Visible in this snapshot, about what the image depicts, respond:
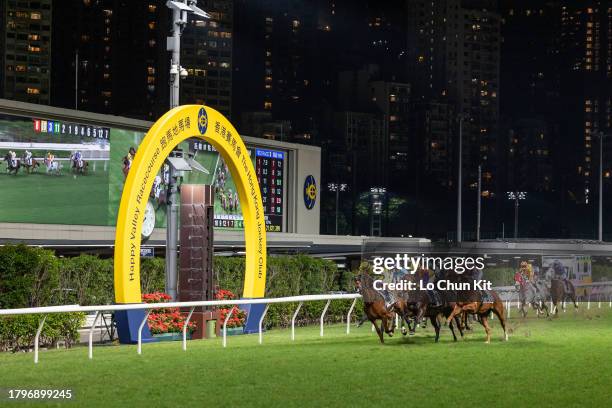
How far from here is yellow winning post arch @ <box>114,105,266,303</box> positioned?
50.4 feet

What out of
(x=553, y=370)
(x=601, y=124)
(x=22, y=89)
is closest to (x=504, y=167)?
(x=601, y=124)

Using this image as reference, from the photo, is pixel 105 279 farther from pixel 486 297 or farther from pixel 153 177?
pixel 486 297

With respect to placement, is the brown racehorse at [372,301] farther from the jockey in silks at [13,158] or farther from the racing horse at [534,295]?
the jockey in silks at [13,158]

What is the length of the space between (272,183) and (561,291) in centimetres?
1375

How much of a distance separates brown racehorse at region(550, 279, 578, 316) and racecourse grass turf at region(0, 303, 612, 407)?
15.9ft

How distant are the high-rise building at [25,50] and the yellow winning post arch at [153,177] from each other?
12265cm

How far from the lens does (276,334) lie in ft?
58.7

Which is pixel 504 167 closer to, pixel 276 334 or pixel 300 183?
pixel 300 183

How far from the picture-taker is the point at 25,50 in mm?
144875

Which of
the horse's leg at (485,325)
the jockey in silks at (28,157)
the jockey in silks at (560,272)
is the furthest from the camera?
the jockey in silks at (28,157)

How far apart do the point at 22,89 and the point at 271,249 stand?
115 metres

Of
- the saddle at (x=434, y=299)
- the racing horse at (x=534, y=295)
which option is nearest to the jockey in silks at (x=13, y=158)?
the racing horse at (x=534, y=295)

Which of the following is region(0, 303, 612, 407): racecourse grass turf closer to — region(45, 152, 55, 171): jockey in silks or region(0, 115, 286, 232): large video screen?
region(0, 115, 286, 232): large video screen

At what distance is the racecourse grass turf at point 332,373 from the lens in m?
9.17
